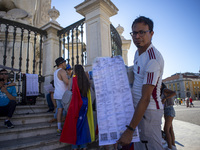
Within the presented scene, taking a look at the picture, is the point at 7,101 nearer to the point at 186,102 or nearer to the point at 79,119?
the point at 79,119

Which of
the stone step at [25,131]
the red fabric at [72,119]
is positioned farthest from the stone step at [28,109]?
the red fabric at [72,119]

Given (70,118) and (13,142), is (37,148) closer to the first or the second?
(13,142)

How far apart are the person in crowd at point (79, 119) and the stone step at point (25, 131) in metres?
0.82

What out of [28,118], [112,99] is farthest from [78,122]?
[112,99]

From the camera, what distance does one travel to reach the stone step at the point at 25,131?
2921 millimetres

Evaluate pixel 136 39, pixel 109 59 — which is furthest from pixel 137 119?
pixel 136 39

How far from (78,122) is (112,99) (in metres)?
1.78

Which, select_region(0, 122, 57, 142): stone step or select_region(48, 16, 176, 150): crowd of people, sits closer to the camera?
select_region(48, 16, 176, 150): crowd of people

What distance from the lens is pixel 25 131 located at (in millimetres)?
3143

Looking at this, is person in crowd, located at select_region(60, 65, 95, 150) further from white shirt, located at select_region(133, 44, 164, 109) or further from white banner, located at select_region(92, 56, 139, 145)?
white shirt, located at select_region(133, 44, 164, 109)

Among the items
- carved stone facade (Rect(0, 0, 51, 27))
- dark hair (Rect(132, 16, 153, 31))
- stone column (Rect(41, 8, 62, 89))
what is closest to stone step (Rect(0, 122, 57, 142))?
stone column (Rect(41, 8, 62, 89))

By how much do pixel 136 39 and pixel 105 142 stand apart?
3.46ft

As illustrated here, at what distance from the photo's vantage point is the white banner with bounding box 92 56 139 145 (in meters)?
1.26

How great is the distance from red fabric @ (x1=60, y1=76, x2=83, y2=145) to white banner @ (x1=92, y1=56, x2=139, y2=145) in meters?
1.62
